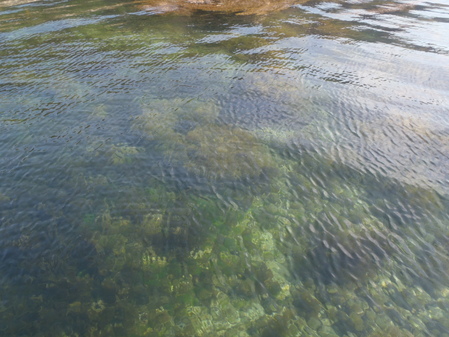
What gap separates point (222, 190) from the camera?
13562 millimetres

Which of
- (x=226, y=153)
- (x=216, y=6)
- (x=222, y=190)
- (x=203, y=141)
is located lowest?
(x=222, y=190)

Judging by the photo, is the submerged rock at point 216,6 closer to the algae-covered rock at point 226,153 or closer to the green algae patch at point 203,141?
the green algae patch at point 203,141

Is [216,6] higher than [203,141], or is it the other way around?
[216,6]

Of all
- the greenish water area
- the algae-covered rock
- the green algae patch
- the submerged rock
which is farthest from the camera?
the submerged rock

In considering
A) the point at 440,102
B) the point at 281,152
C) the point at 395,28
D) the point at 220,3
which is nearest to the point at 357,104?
the point at 440,102

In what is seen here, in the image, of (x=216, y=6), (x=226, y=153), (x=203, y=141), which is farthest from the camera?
(x=216, y=6)

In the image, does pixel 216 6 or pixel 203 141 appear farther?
pixel 216 6

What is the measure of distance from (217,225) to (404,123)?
13264 mm

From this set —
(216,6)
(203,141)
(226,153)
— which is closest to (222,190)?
(226,153)

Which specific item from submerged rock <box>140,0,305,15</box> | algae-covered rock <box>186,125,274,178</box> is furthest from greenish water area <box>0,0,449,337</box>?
submerged rock <box>140,0,305,15</box>

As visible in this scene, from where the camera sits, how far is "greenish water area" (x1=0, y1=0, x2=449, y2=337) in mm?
9484

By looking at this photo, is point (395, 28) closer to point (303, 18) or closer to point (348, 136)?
point (303, 18)

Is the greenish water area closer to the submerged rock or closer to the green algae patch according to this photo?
the green algae patch

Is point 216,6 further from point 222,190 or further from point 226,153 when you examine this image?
point 222,190
